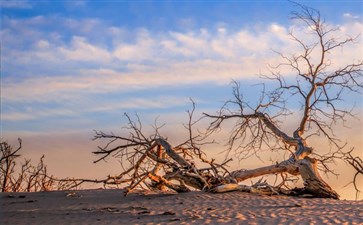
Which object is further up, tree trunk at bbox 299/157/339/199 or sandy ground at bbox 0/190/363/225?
tree trunk at bbox 299/157/339/199

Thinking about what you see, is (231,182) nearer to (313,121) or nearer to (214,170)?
(214,170)

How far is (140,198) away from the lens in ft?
38.2

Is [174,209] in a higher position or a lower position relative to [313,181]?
lower

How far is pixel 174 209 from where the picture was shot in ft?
32.7

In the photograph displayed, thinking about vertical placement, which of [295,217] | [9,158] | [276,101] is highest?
[276,101]

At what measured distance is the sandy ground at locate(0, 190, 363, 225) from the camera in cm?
895

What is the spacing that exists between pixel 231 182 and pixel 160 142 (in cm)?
198

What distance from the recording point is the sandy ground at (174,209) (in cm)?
895

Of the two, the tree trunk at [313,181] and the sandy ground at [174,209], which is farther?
the tree trunk at [313,181]

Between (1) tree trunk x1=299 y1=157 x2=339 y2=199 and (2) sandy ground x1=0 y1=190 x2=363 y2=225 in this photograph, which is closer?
(2) sandy ground x1=0 y1=190 x2=363 y2=225

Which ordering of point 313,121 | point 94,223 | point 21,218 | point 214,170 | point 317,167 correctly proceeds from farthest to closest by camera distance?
point 313,121 < point 317,167 < point 214,170 < point 21,218 < point 94,223

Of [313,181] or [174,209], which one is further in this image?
[313,181]

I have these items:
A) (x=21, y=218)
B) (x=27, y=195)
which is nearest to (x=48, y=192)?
(x=27, y=195)

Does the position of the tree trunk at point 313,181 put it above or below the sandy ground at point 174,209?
above
